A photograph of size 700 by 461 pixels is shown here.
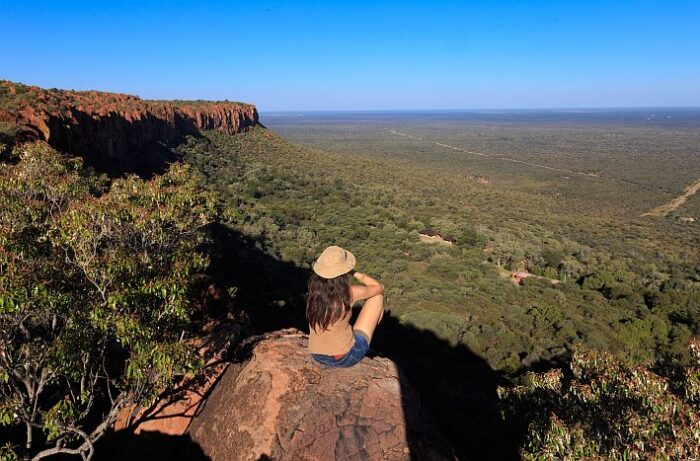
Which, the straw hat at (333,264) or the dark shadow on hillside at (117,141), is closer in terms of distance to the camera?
the straw hat at (333,264)

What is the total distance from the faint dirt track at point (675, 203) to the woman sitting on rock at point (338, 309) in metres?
56.7

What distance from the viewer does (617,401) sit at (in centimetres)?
674

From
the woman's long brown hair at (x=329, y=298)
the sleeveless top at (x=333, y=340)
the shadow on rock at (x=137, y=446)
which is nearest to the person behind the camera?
the woman's long brown hair at (x=329, y=298)

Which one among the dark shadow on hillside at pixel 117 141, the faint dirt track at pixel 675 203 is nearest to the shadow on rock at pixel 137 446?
the dark shadow on hillside at pixel 117 141

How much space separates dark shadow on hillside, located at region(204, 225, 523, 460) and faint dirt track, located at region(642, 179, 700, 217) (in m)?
48.1

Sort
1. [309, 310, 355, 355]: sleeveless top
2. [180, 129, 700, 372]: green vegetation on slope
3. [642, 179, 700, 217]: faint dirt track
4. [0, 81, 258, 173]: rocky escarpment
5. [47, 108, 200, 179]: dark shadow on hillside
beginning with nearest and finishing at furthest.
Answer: [309, 310, 355, 355]: sleeveless top, [180, 129, 700, 372]: green vegetation on slope, [0, 81, 258, 173]: rocky escarpment, [47, 108, 200, 179]: dark shadow on hillside, [642, 179, 700, 217]: faint dirt track

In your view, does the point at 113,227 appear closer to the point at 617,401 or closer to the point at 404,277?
the point at 617,401

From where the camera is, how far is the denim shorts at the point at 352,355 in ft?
16.9

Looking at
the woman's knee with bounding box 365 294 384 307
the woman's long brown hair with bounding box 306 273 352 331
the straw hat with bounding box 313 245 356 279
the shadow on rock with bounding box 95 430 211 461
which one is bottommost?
the shadow on rock with bounding box 95 430 211 461

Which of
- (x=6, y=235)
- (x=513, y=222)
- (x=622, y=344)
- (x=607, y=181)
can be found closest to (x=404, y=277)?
(x=622, y=344)

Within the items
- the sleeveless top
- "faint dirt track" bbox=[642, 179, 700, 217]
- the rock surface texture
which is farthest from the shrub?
"faint dirt track" bbox=[642, 179, 700, 217]

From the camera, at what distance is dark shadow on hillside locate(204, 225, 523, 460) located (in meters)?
7.84

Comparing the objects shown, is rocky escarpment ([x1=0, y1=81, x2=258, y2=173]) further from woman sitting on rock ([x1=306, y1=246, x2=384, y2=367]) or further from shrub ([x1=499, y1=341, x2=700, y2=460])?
shrub ([x1=499, y1=341, x2=700, y2=460])

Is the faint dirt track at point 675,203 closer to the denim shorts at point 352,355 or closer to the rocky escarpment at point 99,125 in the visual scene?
the rocky escarpment at point 99,125
